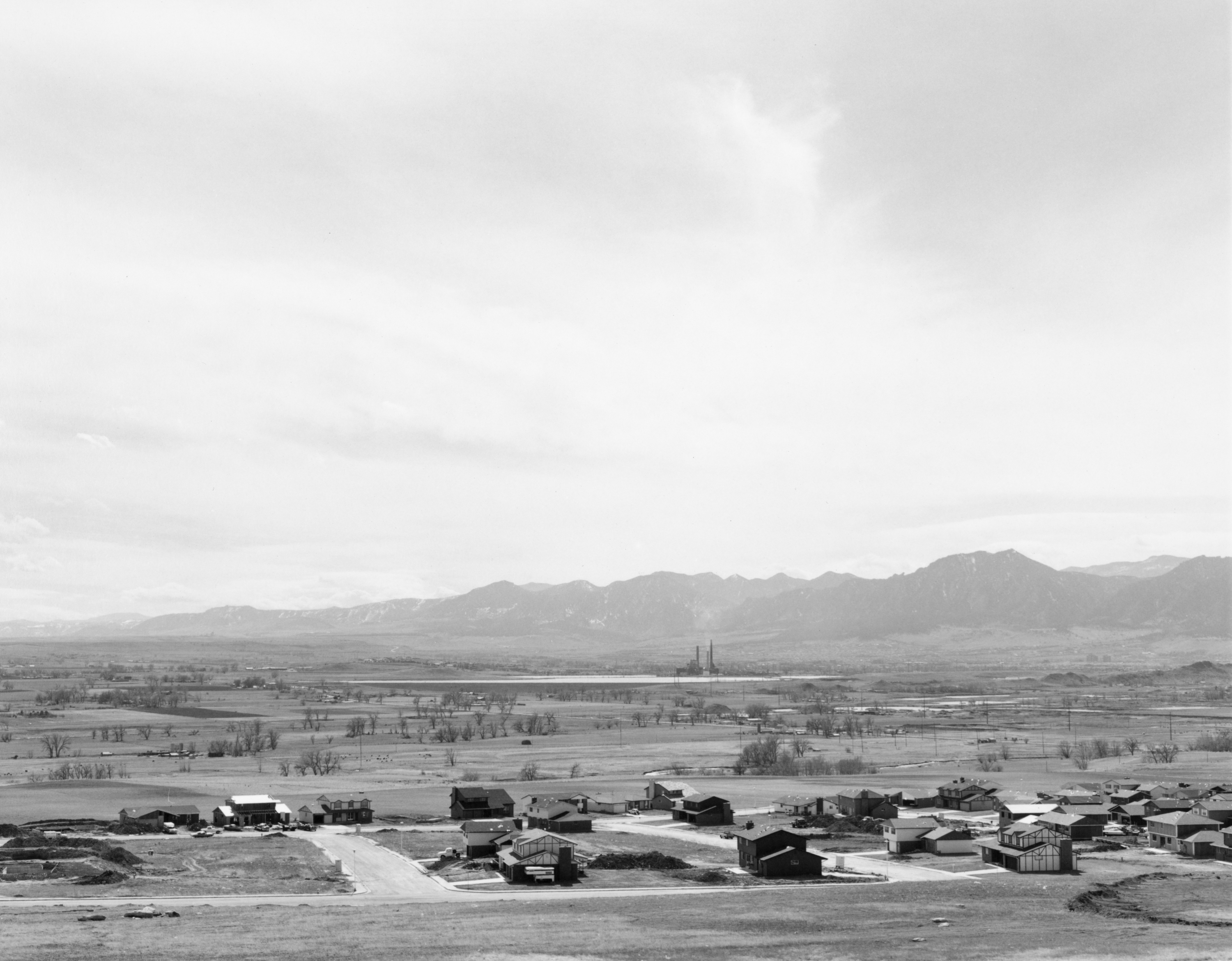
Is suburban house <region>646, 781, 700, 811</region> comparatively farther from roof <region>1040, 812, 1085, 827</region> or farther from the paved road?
roof <region>1040, 812, 1085, 827</region>

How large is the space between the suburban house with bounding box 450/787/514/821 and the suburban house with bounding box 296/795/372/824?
488 centimetres

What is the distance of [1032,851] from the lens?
159 ft

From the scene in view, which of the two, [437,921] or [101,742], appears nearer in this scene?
[437,921]

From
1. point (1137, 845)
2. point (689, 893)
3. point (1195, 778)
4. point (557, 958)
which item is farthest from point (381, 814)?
point (1195, 778)

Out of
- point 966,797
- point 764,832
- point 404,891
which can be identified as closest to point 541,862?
point 404,891

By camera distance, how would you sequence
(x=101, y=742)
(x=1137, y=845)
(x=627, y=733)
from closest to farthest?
(x=1137, y=845), (x=101, y=742), (x=627, y=733)

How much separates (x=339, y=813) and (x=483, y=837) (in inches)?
601

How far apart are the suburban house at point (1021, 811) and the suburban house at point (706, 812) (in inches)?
551

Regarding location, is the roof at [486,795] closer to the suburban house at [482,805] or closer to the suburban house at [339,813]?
A: the suburban house at [482,805]

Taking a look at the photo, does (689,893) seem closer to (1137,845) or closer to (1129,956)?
(1129,956)

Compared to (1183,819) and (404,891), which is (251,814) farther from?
(1183,819)

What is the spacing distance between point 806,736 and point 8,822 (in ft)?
249

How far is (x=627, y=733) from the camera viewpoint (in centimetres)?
12044

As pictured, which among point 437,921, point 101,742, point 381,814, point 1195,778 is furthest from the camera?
point 101,742
